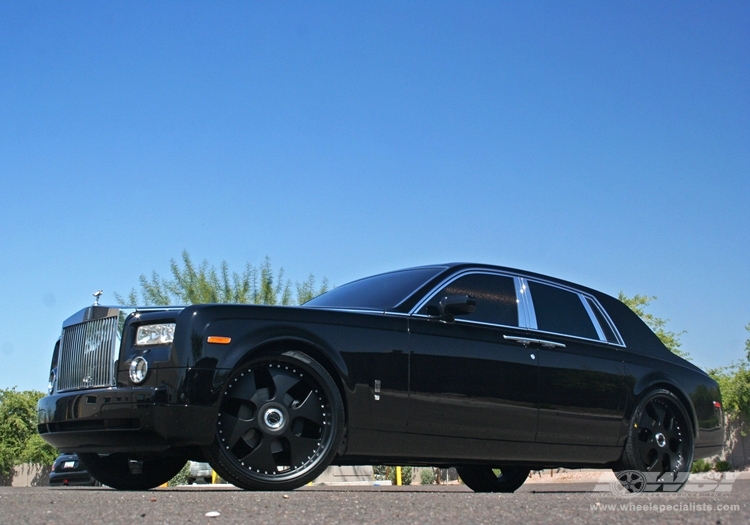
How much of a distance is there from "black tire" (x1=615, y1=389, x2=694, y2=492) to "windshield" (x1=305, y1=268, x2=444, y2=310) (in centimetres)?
209

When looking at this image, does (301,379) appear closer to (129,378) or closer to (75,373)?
(129,378)

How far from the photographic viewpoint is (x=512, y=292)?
6906 mm

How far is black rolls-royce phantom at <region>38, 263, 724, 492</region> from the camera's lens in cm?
506

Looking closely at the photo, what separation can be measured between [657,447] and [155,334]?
4.18 meters

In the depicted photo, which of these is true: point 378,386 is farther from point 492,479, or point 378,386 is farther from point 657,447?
point 492,479

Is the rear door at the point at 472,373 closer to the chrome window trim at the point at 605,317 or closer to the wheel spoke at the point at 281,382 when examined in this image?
the wheel spoke at the point at 281,382

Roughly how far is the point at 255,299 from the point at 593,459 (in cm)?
2308

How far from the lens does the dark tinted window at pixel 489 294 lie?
21.4 feet

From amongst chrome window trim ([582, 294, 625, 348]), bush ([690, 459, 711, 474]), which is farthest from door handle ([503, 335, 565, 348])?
bush ([690, 459, 711, 474])

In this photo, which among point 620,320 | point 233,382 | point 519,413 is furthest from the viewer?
point 620,320

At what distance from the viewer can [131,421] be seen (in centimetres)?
500

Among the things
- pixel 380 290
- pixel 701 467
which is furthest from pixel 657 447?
pixel 701 467

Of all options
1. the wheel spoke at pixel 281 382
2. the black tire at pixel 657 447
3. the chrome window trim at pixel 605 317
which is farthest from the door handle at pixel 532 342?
the wheel spoke at pixel 281 382

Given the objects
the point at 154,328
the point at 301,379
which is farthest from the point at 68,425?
the point at 301,379
